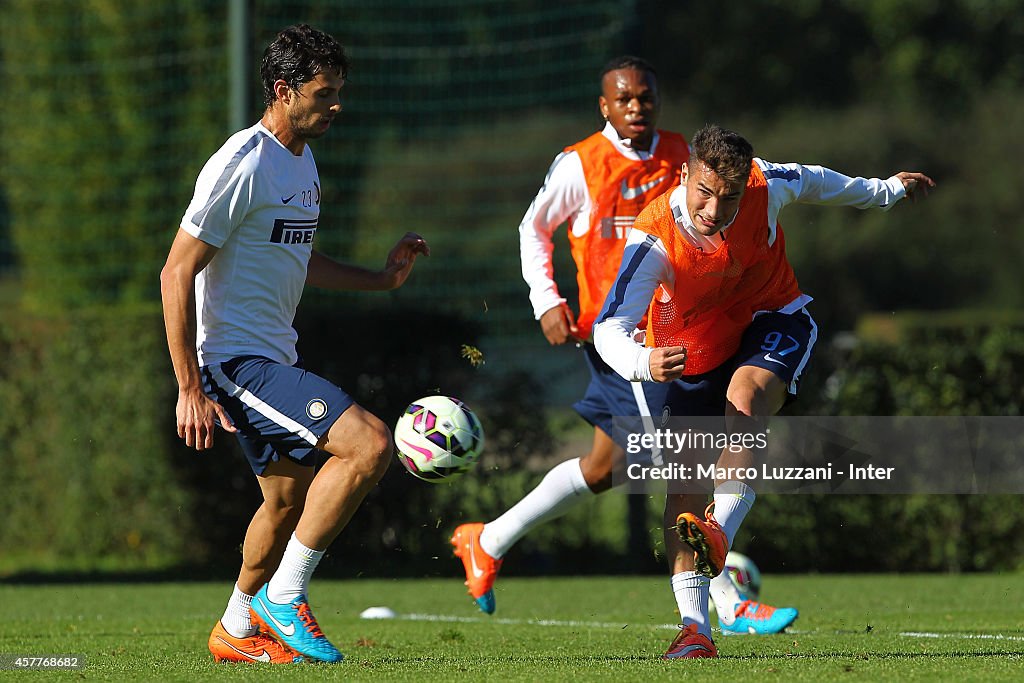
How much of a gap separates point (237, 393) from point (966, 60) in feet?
115

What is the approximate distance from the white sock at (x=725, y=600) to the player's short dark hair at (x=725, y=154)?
7.35 ft

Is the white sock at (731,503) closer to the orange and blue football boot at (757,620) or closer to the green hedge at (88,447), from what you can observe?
the orange and blue football boot at (757,620)

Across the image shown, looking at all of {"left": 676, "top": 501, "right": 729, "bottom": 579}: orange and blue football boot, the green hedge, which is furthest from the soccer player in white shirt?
the green hedge

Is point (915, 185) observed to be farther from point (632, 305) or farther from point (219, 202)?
point (219, 202)

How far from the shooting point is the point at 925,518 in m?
10.9

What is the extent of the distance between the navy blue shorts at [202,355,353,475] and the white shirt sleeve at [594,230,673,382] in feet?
3.25

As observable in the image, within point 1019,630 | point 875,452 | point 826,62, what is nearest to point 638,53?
point 875,452

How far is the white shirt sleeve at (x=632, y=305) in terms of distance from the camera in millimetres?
5215

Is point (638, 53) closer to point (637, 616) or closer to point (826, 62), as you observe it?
point (637, 616)

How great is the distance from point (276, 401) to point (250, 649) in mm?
995

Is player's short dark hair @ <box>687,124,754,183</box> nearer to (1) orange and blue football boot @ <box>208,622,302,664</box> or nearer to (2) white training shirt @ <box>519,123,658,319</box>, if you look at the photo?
(2) white training shirt @ <box>519,123,658,319</box>

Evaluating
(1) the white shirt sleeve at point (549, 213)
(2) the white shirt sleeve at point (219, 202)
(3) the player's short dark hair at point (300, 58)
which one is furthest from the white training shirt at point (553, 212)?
(2) the white shirt sleeve at point (219, 202)

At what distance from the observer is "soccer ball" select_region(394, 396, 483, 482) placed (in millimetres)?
5957
